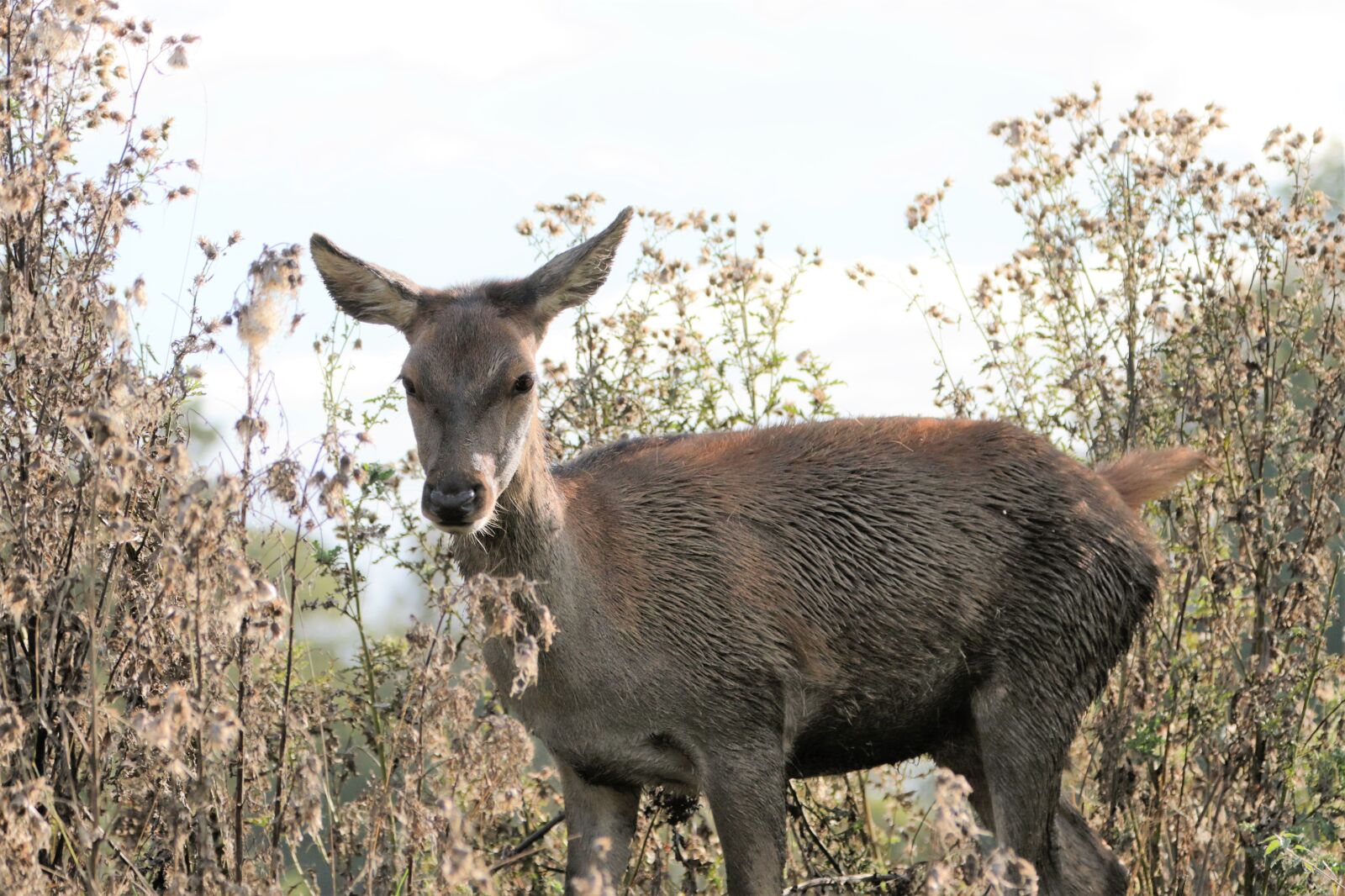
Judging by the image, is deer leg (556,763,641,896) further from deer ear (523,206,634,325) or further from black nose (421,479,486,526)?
deer ear (523,206,634,325)

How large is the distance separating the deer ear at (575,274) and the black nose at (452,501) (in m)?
1.14

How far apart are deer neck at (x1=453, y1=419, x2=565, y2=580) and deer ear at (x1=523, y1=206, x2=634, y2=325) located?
0.64 m

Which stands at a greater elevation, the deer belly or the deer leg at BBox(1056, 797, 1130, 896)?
the deer belly

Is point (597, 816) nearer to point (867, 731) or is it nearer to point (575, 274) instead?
point (867, 731)

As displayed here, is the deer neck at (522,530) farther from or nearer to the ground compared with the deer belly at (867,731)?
farther from the ground

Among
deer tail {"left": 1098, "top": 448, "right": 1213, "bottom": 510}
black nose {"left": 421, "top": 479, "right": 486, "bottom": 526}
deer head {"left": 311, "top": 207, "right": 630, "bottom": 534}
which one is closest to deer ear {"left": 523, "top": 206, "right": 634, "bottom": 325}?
deer head {"left": 311, "top": 207, "right": 630, "bottom": 534}

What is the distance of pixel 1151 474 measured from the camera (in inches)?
287

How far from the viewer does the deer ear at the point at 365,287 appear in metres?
6.41

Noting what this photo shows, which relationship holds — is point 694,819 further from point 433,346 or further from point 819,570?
point 433,346

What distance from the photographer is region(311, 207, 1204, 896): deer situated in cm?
611

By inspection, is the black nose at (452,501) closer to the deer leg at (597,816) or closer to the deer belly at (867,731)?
the deer leg at (597,816)

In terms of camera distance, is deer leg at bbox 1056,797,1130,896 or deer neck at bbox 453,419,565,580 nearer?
deer neck at bbox 453,419,565,580

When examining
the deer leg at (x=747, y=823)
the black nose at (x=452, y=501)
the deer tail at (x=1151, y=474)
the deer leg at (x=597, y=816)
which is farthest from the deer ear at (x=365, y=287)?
the deer tail at (x=1151, y=474)

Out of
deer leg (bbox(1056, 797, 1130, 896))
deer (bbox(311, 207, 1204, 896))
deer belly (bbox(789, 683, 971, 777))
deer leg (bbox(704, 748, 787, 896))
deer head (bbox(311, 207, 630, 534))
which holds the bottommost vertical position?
deer leg (bbox(1056, 797, 1130, 896))
